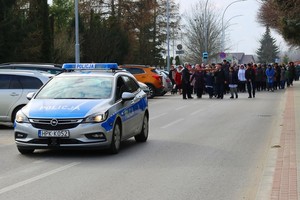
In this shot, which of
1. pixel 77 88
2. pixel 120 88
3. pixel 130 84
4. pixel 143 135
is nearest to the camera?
pixel 77 88

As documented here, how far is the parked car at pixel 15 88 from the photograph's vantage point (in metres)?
16.3

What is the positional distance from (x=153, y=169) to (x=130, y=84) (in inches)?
143

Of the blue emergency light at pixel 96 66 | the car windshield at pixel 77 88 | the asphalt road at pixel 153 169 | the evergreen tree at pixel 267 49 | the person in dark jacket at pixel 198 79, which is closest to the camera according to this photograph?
the asphalt road at pixel 153 169

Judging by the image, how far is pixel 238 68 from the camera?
1442 inches

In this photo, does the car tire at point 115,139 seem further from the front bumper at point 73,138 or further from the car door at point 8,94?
the car door at point 8,94

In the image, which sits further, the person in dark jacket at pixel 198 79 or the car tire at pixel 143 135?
the person in dark jacket at pixel 198 79

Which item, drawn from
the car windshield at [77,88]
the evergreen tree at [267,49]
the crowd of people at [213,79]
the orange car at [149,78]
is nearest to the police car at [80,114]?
the car windshield at [77,88]

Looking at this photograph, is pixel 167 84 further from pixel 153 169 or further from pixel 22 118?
pixel 153 169

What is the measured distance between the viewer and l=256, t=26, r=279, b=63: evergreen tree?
136 m

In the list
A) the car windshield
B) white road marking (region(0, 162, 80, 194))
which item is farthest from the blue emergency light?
white road marking (region(0, 162, 80, 194))

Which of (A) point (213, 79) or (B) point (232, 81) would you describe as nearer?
(A) point (213, 79)

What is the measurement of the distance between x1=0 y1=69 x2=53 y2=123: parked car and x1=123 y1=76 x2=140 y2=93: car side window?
4368 millimetres

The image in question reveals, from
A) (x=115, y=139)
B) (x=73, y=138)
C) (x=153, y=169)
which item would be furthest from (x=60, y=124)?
(x=153, y=169)

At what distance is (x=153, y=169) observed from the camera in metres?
9.60
